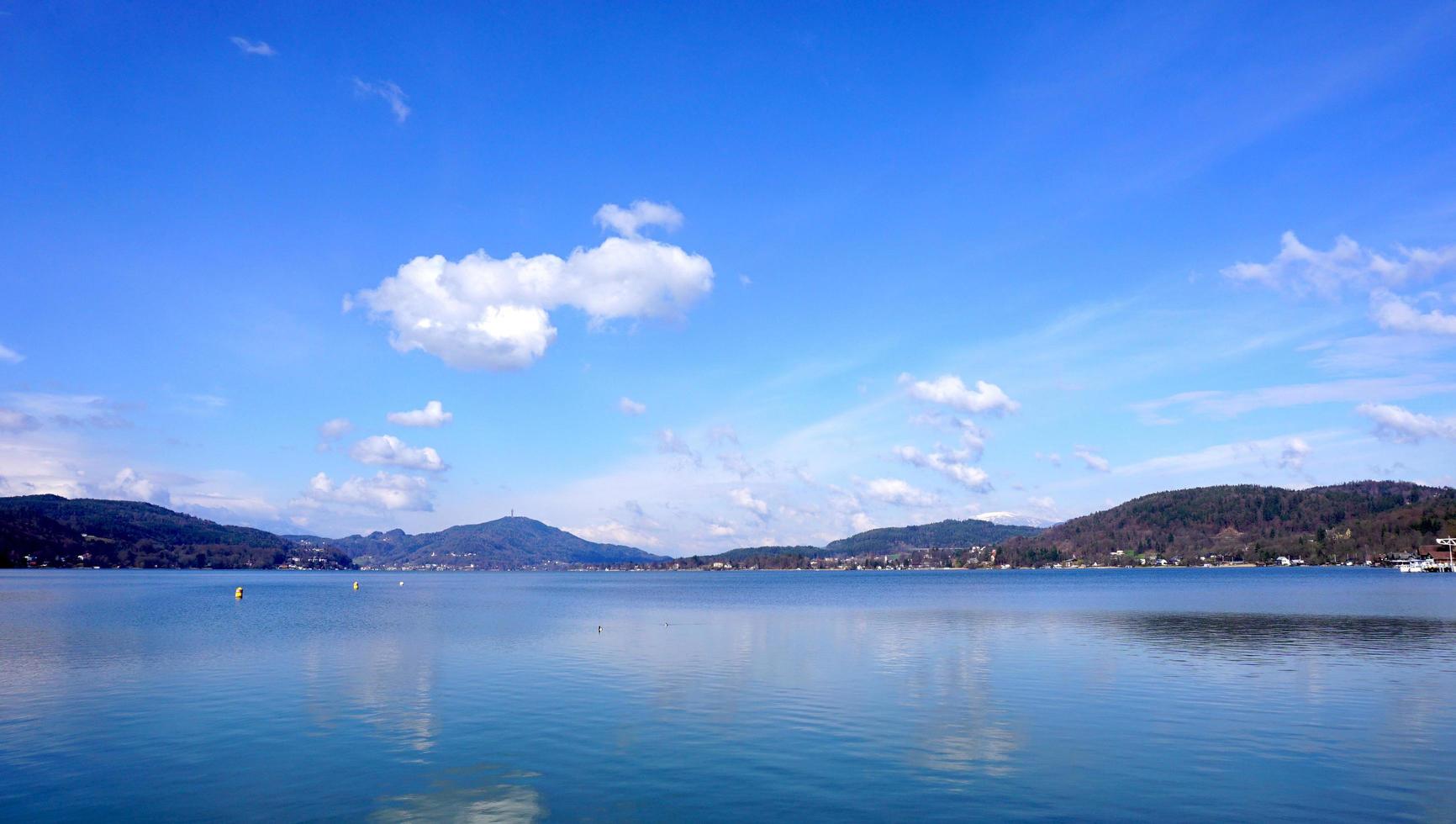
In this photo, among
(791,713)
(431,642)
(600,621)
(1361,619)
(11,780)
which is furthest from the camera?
(600,621)

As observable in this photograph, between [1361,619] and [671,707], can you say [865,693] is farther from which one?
[1361,619]

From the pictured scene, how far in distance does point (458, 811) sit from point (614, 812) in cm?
387

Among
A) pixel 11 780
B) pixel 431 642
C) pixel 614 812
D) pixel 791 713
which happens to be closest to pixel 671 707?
pixel 791 713

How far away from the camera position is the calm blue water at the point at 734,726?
21578 mm

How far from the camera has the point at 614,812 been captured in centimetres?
2052

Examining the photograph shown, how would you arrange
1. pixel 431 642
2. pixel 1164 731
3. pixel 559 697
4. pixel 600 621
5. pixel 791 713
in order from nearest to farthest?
pixel 1164 731 < pixel 791 713 < pixel 559 697 < pixel 431 642 < pixel 600 621

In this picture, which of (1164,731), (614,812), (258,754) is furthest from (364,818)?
(1164,731)

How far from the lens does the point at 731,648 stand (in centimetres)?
5697

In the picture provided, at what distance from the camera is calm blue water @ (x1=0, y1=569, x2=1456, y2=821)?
21578 mm

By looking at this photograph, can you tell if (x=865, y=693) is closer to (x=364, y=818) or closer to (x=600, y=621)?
(x=364, y=818)

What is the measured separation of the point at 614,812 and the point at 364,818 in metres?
6.00

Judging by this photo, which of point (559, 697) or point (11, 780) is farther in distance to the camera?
point (559, 697)

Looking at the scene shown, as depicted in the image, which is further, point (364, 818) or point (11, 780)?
point (11, 780)

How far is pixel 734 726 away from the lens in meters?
30.9
